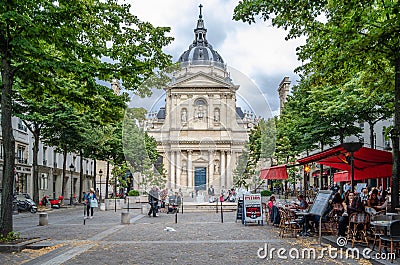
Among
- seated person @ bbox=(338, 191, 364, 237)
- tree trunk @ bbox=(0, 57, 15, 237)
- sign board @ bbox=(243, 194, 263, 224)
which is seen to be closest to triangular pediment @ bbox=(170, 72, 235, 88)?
sign board @ bbox=(243, 194, 263, 224)

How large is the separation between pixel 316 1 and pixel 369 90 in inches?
239

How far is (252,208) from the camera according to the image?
22094 millimetres

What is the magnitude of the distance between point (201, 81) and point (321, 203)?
1470 centimetres

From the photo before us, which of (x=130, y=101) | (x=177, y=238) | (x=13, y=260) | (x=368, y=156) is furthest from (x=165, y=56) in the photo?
(x=13, y=260)

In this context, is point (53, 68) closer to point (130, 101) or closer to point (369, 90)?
point (130, 101)

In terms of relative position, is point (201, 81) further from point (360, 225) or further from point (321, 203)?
point (360, 225)

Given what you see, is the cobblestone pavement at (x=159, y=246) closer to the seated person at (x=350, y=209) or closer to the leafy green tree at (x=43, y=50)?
the seated person at (x=350, y=209)

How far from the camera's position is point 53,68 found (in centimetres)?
1451

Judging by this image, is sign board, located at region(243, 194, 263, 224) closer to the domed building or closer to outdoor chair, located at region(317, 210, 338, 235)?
the domed building

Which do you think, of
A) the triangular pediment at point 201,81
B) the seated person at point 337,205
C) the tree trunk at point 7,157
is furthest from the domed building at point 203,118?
the tree trunk at point 7,157

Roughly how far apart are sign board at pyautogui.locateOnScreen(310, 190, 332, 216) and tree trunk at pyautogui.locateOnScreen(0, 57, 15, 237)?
9.51 metres

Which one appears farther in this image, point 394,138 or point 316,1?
Result: point 394,138

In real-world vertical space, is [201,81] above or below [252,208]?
above

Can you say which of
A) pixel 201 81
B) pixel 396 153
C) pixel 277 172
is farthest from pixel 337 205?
pixel 201 81
